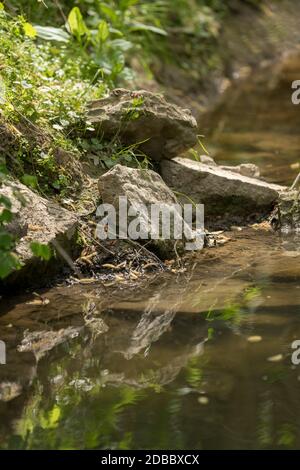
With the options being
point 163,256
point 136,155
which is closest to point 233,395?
point 163,256

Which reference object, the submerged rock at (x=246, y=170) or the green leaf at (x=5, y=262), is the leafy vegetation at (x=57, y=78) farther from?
the submerged rock at (x=246, y=170)

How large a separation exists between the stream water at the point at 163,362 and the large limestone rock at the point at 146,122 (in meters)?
0.91

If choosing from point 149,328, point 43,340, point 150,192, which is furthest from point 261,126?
point 43,340

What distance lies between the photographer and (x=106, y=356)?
3760mm

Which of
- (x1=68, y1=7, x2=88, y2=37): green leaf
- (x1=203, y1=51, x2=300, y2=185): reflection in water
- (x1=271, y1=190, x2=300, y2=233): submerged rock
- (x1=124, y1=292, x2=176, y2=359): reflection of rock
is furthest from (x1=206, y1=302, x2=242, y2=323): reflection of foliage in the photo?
(x1=68, y1=7, x2=88, y2=37): green leaf

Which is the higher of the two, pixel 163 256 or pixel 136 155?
pixel 136 155

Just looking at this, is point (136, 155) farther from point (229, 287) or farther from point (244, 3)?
point (244, 3)

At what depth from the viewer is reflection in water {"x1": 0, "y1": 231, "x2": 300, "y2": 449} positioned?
3041mm

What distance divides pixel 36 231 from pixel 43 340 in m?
0.79

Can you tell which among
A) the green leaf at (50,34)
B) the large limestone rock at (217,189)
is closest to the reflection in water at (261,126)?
the large limestone rock at (217,189)

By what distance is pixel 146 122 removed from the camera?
548cm

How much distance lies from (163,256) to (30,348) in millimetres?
1337

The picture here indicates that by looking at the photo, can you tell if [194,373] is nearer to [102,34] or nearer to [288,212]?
[288,212]
